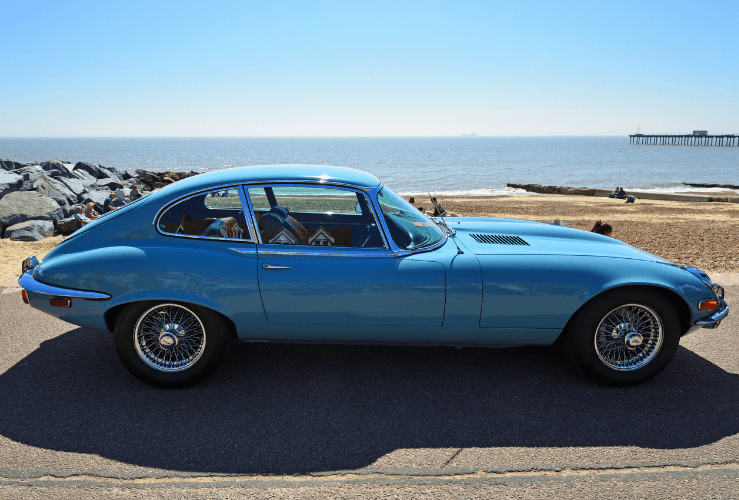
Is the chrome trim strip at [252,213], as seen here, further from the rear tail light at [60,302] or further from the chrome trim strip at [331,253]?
the rear tail light at [60,302]

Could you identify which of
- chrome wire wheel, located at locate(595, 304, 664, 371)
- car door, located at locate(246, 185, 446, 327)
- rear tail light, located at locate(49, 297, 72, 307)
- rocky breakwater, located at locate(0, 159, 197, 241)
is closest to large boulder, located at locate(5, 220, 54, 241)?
rocky breakwater, located at locate(0, 159, 197, 241)

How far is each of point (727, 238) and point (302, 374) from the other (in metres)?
11.7

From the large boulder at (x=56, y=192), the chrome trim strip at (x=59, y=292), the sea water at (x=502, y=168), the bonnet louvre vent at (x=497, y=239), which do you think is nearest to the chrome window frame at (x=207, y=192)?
the chrome trim strip at (x=59, y=292)

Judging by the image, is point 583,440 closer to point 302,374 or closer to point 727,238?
point 302,374

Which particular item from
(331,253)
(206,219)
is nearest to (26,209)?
(206,219)

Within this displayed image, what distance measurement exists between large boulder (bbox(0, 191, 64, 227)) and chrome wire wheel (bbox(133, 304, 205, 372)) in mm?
10571

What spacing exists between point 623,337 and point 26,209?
13.7m

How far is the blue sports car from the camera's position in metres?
3.45

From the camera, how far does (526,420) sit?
3256 millimetres

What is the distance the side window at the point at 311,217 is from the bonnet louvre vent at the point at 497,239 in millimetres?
969

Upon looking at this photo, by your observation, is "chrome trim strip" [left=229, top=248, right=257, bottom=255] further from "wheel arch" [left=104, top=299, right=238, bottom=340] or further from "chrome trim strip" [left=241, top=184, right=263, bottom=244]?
"wheel arch" [left=104, top=299, right=238, bottom=340]

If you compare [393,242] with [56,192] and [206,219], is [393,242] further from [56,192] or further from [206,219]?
[56,192]

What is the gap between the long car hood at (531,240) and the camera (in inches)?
146

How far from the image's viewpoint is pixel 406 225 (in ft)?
12.3
